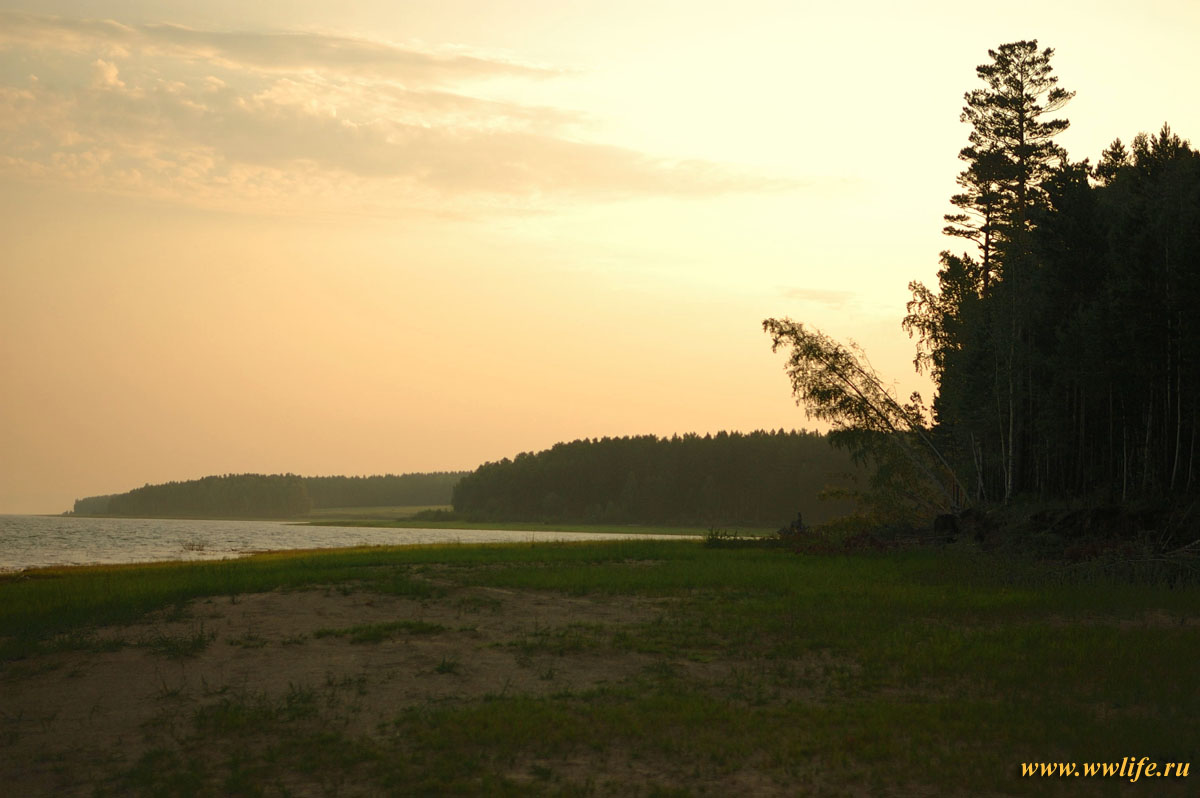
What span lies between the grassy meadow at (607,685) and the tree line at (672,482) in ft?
336


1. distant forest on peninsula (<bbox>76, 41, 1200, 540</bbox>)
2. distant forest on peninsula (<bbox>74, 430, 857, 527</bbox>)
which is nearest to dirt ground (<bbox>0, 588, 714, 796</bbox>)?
distant forest on peninsula (<bbox>76, 41, 1200, 540</bbox>)

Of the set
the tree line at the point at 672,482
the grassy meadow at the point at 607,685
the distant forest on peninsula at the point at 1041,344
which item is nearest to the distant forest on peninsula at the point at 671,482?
the tree line at the point at 672,482

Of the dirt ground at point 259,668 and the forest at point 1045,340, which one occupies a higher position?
the forest at point 1045,340

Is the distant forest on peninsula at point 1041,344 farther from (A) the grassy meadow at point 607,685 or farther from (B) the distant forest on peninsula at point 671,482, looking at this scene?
(B) the distant forest on peninsula at point 671,482

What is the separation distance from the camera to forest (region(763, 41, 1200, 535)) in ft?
115

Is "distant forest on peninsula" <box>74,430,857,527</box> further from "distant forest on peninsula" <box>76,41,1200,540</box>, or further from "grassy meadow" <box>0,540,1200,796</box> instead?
"grassy meadow" <box>0,540,1200,796</box>

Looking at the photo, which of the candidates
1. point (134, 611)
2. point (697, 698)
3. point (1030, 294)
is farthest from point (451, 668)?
point (1030, 294)

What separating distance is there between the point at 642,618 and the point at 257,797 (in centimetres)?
1081

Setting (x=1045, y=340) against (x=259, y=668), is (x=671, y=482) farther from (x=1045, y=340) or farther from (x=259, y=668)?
(x=259, y=668)

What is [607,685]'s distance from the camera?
13672 mm

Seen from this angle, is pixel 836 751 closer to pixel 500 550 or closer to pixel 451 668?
pixel 451 668

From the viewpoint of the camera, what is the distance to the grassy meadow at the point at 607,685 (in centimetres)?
1010

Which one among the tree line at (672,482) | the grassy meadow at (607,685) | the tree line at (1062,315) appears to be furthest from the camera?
the tree line at (672,482)

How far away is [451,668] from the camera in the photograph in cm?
1447
